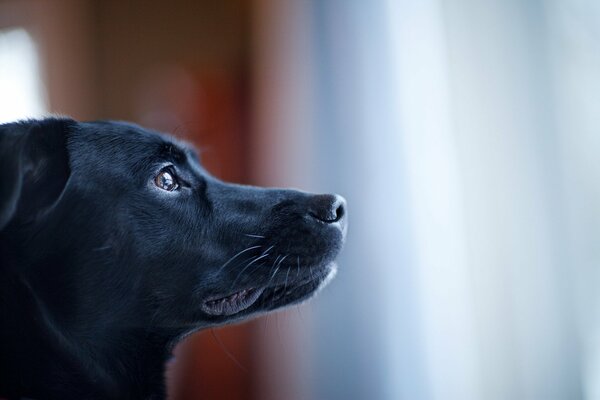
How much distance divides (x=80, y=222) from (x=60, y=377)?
0.88ft

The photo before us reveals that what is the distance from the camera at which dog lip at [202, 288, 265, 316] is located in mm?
1108

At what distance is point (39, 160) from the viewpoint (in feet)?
3.49

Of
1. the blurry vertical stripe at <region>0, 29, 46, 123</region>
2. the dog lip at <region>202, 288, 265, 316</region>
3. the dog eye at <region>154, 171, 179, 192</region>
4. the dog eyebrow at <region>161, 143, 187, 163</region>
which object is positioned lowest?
the dog lip at <region>202, 288, 265, 316</region>

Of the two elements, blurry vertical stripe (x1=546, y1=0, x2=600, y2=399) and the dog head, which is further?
blurry vertical stripe (x1=546, y1=0, x2=600, y2=399)

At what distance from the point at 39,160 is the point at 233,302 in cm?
42

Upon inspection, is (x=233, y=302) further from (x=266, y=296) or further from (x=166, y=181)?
(x=166, y=181)

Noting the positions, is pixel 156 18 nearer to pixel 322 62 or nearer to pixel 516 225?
pixel 322 62

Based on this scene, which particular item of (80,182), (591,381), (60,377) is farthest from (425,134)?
(60,377)

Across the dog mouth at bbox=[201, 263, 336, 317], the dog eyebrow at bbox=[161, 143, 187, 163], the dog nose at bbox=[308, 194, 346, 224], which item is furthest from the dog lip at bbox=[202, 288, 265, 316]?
the dog eyebrow at bbox=[161, 143, 187, 163]

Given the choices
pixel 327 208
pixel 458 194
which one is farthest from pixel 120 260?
pixel 458 194

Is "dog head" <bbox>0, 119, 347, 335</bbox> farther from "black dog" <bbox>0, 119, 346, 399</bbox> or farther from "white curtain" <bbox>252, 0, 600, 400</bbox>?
"white curtain" <bbox>252, 0, 600, 400</bbox>

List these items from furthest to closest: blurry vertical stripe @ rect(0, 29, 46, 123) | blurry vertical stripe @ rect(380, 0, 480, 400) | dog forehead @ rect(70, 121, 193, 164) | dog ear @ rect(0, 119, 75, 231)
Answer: blurry vertical stripe @ rect(0, 29, 46, 123)
blurry vertical stripe @ rect(380, 0, 480, 400)
dog forehead @ rect(70, 121, 193, 164)
dog ear @ rect(0, 119, 75, 231)

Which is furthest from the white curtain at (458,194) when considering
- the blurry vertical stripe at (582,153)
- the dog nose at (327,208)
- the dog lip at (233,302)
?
the dog lip at (233,302)

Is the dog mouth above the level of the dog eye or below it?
below
